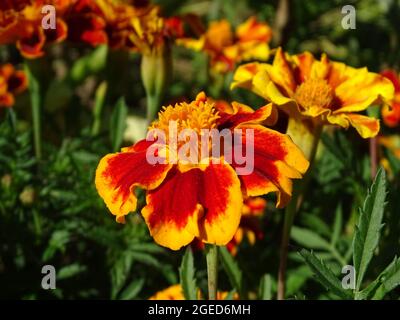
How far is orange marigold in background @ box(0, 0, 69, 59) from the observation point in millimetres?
1270

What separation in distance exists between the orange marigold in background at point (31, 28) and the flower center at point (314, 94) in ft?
1.54

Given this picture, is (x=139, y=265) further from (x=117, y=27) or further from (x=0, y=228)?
(x=117, y=27)

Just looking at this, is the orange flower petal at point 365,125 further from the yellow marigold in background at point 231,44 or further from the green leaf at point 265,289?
the yellow marigold in background at point 231,44

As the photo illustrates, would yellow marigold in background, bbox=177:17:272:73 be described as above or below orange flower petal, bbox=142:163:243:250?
above

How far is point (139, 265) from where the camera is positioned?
4.69ft

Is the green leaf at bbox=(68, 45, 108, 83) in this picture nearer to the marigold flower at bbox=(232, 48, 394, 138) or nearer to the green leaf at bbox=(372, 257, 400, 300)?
the marigold flower at bbox=(232, 48, 394, 138)

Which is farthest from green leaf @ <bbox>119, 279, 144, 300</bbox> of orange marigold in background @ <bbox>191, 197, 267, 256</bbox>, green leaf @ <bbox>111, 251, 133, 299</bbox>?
orange marigold in background @ <bbox>191, 197, 267, 256</bbox>

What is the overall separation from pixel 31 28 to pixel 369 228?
754mm

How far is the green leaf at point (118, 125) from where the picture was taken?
133 centimetres

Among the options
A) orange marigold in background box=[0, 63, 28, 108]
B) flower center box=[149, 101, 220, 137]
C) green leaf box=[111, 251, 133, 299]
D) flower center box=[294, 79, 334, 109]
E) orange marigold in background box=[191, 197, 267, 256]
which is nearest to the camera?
flower center box=[149, 101, 220, 137]

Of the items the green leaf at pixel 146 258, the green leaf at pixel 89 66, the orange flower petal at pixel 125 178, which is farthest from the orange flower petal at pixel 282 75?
the green leaf at pixel 89 66

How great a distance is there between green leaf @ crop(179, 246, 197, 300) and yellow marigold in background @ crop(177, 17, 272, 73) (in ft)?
2.78

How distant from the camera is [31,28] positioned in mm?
1291

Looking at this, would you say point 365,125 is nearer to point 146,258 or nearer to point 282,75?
point 282,75
